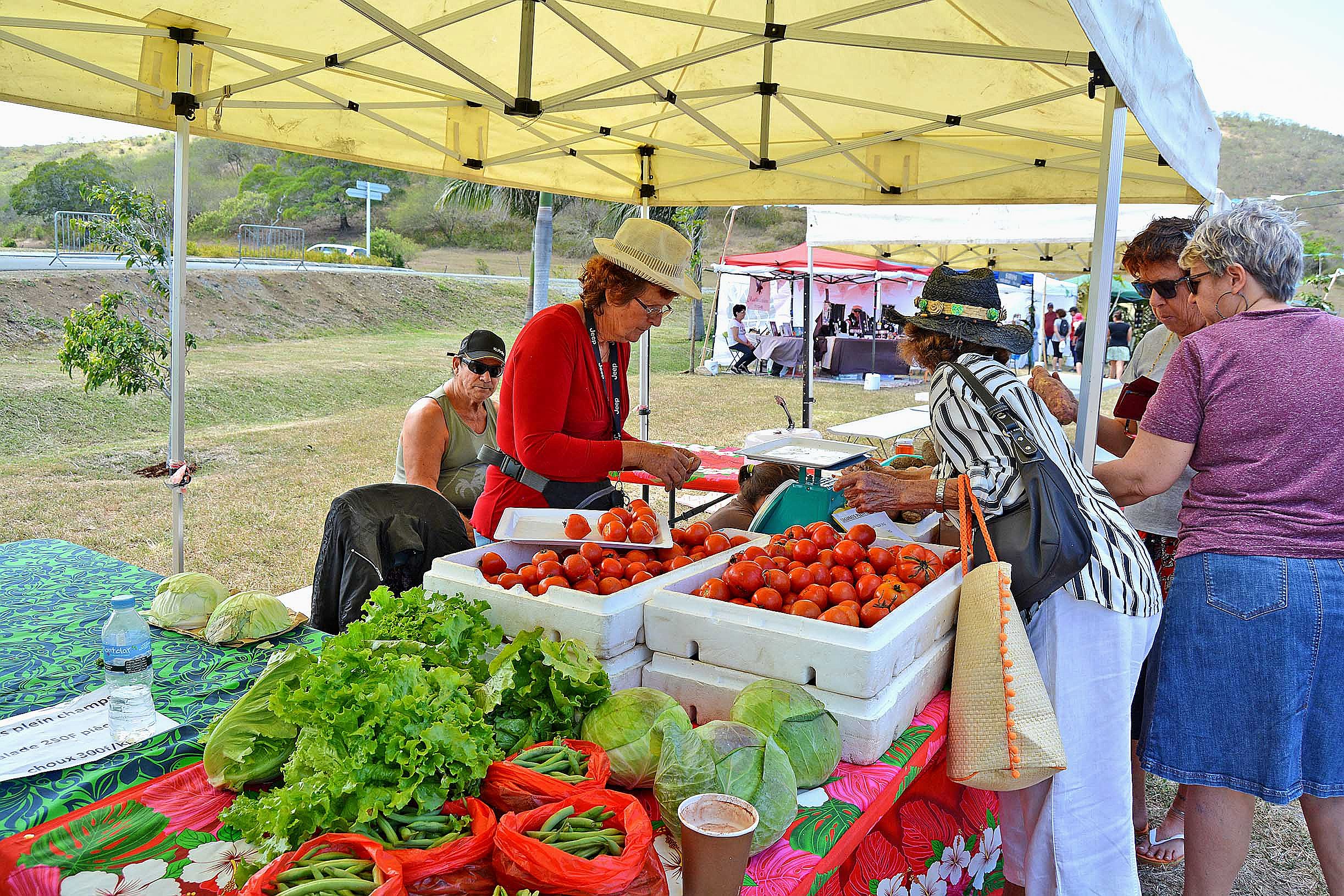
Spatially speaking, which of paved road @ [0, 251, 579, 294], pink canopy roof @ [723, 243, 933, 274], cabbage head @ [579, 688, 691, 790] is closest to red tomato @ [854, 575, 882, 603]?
cabbage head @ [579, 688, 691, 790]

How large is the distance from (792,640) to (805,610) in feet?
0.37

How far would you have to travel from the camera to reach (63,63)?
320cm

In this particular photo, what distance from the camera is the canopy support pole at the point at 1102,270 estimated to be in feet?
8.67

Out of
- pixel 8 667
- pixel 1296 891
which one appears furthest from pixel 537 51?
pixel 1296 891

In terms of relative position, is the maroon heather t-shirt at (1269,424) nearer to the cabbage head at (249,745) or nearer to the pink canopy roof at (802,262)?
the cabbage head at (249,745)

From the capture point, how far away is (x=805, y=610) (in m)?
1.96

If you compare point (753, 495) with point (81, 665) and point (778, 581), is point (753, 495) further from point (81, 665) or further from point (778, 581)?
point (81, 665)

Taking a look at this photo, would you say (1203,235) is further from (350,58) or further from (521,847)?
(350,58)

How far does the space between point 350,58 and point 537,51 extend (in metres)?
0.92

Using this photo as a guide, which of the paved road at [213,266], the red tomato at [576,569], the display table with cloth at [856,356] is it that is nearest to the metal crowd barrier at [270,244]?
the paved road at [213,266]

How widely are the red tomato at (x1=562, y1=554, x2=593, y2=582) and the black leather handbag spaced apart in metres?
1.04

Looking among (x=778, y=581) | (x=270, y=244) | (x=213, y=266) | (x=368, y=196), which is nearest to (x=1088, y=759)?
(x=778, y=581)

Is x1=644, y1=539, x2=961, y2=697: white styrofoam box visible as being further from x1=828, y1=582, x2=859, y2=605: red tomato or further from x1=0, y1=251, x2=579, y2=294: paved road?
x1=0, y1=251, x2=579, y2=294: paved road

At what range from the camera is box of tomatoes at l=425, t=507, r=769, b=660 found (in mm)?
1947
